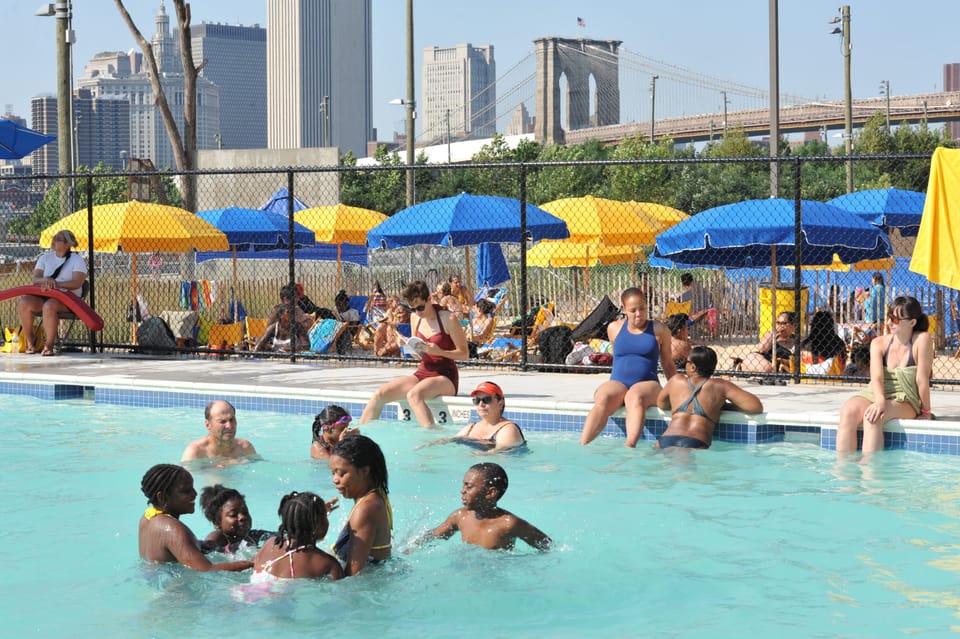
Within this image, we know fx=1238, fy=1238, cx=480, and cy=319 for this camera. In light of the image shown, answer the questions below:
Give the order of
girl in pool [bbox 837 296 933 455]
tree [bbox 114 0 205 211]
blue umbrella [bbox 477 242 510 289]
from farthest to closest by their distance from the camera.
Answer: tree [bbox 114 0 205 211] → blue umbrella [bbox 477 242 510 289] → girl in pool [bbox 837 296 933 455]

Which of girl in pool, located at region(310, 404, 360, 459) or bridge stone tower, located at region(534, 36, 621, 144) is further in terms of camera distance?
bridge stone tower, located at region(534, 36, 621, 144)

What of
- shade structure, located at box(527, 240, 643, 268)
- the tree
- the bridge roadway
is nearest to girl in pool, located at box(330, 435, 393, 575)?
shade structure, located at box(527, 240, 643, 268)

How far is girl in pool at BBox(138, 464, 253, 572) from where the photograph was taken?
17.3 feet

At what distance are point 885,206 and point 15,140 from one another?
11303 millimetres

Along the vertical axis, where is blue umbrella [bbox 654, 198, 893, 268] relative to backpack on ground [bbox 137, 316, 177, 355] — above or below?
above

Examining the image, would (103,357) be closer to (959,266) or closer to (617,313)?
(617,313)

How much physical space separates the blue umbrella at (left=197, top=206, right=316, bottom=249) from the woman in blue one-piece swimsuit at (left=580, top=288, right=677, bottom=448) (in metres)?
8.41

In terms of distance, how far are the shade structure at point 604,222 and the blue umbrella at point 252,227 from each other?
364cm

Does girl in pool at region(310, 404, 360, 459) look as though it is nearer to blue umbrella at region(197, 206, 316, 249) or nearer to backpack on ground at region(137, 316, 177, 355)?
backpack on ground at region(137, 316, 177, 355)

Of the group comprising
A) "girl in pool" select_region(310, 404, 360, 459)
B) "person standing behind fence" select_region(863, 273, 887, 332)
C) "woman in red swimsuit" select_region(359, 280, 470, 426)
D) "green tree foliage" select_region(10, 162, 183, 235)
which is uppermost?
"green tree foliage" select_region(10, 162, 183, 235)

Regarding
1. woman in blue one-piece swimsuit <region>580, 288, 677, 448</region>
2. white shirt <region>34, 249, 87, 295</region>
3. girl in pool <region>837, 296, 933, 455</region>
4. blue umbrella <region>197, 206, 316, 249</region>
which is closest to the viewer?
girl in pool <region>837, 296, 933, 455</region>

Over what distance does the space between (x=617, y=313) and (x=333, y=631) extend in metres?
9.59

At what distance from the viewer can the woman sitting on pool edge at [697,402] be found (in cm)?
845

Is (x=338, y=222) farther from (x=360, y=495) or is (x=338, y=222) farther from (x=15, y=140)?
(x=360, y=495)
